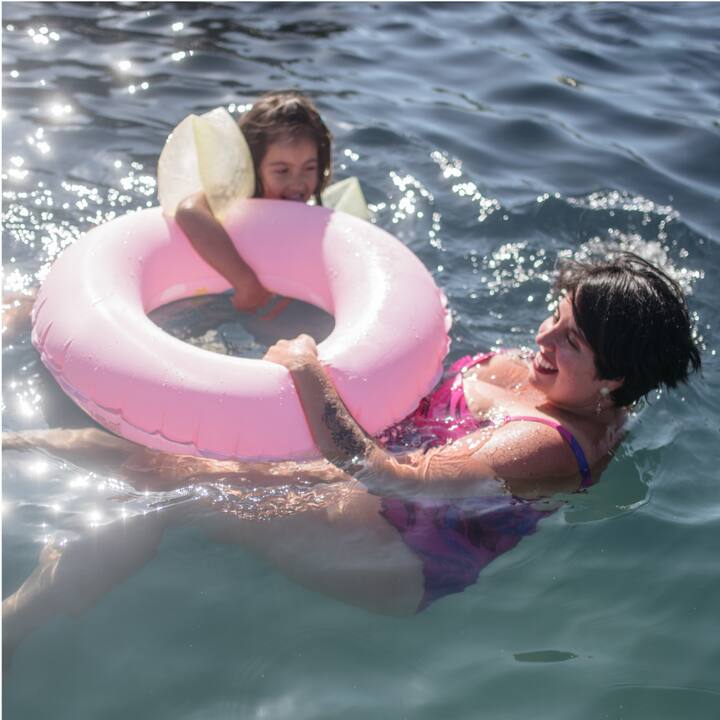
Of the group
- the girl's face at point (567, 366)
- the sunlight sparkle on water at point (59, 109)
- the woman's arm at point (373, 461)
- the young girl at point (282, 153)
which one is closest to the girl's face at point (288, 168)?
the young girl at point (282, 153)

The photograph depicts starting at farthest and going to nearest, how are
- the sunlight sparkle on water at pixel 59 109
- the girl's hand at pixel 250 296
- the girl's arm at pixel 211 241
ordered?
the sunlight sparkle on water at pixel 59 109
the girl's hand at pixel 250 296
the girl's arm at pixel 211 241

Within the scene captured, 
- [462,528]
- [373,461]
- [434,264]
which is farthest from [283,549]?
[434,264]

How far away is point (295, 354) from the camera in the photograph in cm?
316

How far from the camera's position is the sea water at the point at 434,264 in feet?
8.71

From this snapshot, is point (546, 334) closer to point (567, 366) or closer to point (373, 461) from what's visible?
point (567, 366)

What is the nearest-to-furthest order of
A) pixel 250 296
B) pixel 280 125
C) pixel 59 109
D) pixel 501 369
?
1. pixel 501 369
2. pixel 250 296
3. pixel 280 125
4. pixel 59 109

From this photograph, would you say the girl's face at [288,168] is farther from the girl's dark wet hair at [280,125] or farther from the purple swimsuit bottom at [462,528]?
the purple swimsuit bottom at [462,528]

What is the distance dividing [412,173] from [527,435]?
114 inches

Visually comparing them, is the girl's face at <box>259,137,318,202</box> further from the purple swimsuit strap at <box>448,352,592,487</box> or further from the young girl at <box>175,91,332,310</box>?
the purple swimsuit strap at <box>448,352,592,487</box>

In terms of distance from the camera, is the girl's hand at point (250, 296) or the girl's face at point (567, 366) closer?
the girl's face at point (567, 366)

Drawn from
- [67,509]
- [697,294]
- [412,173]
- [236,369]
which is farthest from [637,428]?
[412,173]

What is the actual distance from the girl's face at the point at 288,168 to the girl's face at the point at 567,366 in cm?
144

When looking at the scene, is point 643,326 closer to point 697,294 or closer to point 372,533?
point 372,533

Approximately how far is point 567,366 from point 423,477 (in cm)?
58
